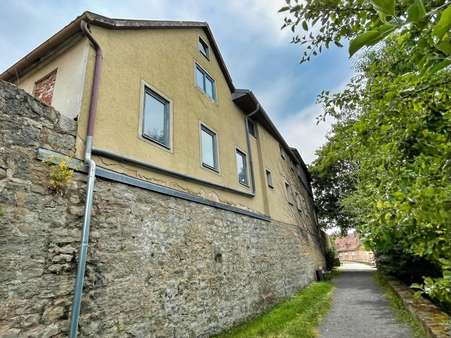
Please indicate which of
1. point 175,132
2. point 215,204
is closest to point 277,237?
point 215,204

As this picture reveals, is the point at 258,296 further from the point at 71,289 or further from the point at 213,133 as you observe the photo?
the point at 71,289

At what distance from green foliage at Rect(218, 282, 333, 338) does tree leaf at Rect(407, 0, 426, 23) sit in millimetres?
6118

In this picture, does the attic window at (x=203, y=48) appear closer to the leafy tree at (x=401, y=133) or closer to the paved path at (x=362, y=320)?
the leafy tree at (x=401, y=133)

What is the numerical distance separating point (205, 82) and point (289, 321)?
746 cm

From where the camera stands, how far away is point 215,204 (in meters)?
7.16

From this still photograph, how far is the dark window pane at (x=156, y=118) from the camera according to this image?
5.93 m

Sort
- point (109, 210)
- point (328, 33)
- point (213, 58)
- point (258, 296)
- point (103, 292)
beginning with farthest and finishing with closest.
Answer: point (213, 58) → point (258, 296) → point (109, 210) → point (103, 292) → point (328, 33)

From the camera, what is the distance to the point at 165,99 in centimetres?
662

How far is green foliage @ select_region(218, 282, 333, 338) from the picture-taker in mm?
5750

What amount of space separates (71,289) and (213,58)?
8885 mm

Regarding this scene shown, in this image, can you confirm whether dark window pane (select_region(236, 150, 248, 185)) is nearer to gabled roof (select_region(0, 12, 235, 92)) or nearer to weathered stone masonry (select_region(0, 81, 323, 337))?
weathered stone masonry (select_region(0, 81, 323, 337))

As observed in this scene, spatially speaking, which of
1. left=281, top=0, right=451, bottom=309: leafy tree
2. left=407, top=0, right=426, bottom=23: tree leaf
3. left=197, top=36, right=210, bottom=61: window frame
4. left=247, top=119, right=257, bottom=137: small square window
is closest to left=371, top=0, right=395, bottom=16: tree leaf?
left=407, top=0, right=426, bottom=23: tree leaf

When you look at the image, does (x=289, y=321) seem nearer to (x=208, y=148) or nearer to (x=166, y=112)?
(x=208, y=148)

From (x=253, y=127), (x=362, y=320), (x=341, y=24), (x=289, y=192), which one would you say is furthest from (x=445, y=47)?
(x=289, y=192)
